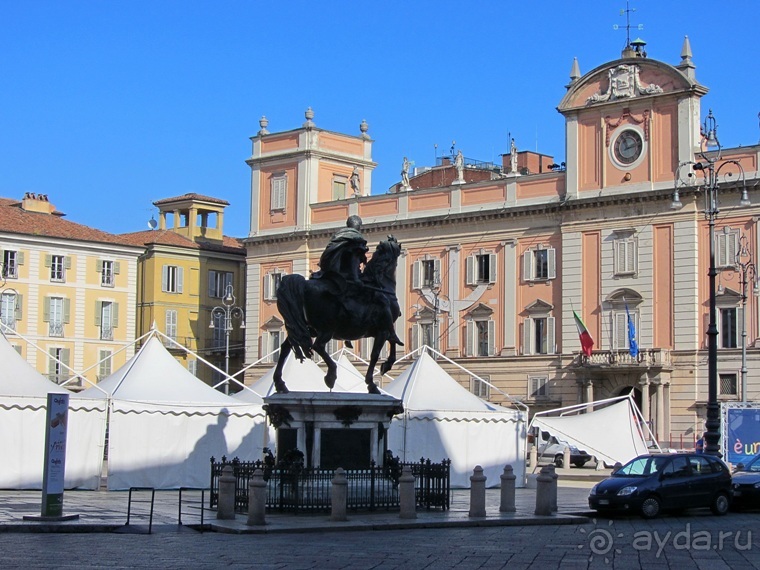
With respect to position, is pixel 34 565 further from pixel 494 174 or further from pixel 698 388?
pixel 494 174

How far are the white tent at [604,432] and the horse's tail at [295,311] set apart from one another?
675 inches

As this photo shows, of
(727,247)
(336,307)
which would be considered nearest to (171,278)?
(727,247)

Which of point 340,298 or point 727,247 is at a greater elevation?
point 727,247

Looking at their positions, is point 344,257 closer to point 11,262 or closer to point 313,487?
point 313,487

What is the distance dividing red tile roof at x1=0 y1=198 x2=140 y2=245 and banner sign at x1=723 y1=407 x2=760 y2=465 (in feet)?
143

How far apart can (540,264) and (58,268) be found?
25805mm

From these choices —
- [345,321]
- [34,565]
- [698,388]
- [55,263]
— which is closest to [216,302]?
[55,263]

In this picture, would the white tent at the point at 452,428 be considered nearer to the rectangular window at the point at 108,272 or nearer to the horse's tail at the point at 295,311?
the horse's tail at the point at 295,311

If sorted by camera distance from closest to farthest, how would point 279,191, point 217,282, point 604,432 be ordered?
point 604,432
point 279,191
point 217,282

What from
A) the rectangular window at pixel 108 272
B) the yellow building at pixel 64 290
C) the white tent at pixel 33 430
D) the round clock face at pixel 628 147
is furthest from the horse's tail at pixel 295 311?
the rectangular window at pixel 108 272

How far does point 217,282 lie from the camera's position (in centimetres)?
7881

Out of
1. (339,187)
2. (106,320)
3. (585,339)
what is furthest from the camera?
(106,320)

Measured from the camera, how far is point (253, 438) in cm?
3516

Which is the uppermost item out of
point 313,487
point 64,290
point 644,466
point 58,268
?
point 58,268
